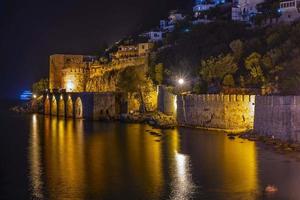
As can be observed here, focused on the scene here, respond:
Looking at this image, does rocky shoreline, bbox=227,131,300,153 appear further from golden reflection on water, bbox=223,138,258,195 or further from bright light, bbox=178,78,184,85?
bright light, bbox=178,78,184,85

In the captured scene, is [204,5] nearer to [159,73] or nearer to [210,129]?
[159,73]

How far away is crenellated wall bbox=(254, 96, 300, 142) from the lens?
634 inches

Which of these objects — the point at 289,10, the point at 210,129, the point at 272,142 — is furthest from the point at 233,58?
the point at 272,142

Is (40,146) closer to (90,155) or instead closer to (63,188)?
(90,155)

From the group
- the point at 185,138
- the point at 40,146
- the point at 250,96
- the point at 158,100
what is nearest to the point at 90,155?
the point at 40,146

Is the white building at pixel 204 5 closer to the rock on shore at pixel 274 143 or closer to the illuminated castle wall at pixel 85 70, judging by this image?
→ the illuminated castle wall at pixel 85 70

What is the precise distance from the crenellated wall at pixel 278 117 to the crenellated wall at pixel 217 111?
4.59 feet

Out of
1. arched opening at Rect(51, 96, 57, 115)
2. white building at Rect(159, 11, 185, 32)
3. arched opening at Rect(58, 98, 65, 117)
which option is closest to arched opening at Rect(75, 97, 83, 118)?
arched opening at Rect(58, 98, 65, 117)

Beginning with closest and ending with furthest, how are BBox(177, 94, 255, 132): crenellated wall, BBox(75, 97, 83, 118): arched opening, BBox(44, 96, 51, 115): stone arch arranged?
BBox(177, 94, 255, 132): crenellated wall < BBox(75, 97, 83, 118): arched opening < BBox(44, 96, 51, 115): stone arch

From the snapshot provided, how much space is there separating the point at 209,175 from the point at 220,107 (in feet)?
28.4

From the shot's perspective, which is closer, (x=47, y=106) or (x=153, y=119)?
(x=153, y=119)

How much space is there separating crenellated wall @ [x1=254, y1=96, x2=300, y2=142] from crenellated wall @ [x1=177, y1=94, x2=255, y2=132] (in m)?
1.40

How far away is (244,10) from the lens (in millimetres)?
34938

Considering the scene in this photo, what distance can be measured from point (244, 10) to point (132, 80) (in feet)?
29.3
